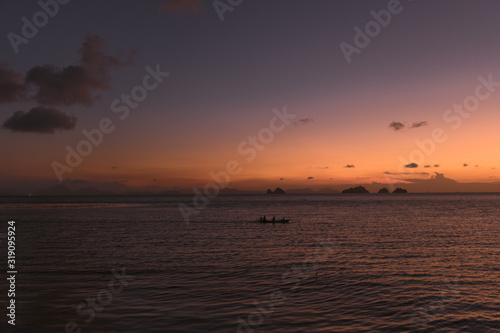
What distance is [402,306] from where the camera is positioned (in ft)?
68.3

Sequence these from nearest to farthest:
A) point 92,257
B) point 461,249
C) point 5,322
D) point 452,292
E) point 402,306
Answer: point 5,322, point 402,306, point 452,292, point 92,257, point 461,249

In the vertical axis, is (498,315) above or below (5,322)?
below

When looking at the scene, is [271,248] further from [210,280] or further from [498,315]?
[498,315]

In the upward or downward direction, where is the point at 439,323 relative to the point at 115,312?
downward

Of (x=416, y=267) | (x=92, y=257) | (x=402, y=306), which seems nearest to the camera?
(x=402, y=306)

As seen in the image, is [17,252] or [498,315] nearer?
[498,315]

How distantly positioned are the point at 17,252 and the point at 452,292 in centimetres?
4139

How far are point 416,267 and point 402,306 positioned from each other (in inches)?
510

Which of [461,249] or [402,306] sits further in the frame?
[461,249]

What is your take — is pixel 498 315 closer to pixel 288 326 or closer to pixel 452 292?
pixel 452 292

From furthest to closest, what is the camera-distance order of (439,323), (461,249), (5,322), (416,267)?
(461,249) < (416,267) < (439,323) < (5,322)

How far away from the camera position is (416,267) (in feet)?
106

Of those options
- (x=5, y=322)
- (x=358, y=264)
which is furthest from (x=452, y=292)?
(x=5, y=322)

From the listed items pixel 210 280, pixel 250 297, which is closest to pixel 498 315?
pixel 250 297
